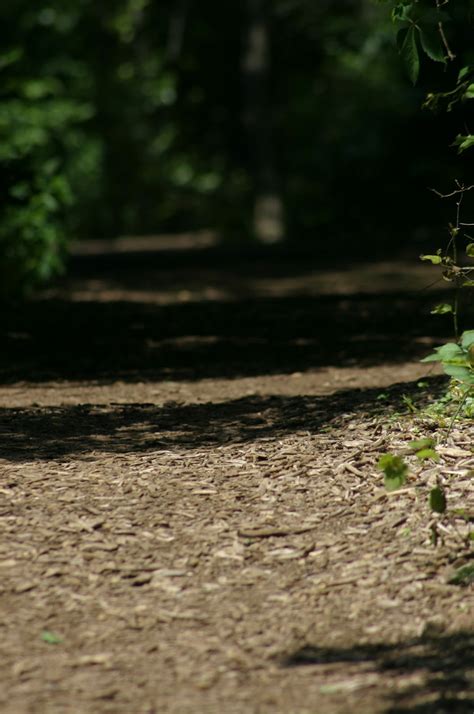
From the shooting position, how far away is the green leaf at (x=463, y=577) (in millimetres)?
4180

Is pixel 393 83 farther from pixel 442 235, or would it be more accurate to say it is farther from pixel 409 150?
pixel 442 235

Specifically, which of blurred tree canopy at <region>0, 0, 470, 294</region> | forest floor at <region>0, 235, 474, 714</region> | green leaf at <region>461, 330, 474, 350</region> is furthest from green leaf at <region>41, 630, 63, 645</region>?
blurred tree canopy at <region>0, 0, 470, 294</region>

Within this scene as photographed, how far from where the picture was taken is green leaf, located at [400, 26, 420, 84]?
14.8 ft

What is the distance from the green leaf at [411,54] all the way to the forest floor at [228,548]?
5.63ft

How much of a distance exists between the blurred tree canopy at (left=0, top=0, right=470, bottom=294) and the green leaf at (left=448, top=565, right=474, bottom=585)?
8806mm

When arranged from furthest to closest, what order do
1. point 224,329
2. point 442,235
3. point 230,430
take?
point 442,235, point 224,329, point 230,430

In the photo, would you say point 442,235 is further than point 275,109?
No

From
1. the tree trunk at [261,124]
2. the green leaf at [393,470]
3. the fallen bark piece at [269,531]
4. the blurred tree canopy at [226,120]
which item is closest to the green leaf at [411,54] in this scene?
the green leaf at [393,470]

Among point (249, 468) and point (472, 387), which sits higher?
point (472, 387)

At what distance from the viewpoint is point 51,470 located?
5312 mm

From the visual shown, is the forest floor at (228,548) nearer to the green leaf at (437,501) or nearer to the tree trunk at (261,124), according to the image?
the green leaf at (437,501)

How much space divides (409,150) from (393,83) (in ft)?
7.34

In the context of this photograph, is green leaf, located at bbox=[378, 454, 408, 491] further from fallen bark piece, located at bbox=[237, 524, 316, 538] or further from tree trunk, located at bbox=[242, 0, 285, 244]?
tree trunk, located at bbox=[242, 0, 285, 244]

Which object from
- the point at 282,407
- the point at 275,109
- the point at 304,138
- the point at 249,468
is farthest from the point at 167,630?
the point at 275,109
